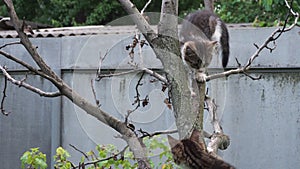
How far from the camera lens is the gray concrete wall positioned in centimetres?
332

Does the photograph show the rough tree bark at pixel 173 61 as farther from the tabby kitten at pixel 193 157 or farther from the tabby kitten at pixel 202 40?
the tabby kitten at pixel 202 40

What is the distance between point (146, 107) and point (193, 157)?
2188mm

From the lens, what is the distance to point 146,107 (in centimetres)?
335

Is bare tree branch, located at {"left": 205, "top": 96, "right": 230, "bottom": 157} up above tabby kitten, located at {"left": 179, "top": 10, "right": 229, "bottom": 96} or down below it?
below

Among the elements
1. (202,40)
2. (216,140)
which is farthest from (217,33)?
(216,140)

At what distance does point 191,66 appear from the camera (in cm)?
257

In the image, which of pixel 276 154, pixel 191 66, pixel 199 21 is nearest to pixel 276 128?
pixel 276 154

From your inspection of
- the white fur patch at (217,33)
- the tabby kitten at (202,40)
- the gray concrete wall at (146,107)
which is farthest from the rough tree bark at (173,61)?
the white fur patch at (217,33)

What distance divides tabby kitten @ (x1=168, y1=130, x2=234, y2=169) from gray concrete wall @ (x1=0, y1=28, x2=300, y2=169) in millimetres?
1860

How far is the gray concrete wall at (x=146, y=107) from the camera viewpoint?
332 cm

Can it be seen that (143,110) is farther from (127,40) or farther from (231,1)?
(231,1)

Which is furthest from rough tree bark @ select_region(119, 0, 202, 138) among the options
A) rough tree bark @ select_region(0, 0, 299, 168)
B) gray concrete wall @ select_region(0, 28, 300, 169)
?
gray concrete wall @ select_region(0, 28, 300, 169)

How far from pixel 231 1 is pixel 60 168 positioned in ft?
17.6

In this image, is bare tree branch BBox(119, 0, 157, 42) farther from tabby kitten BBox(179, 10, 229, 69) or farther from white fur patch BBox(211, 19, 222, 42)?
white fur patch BBox(211, 19, 222, 42)
